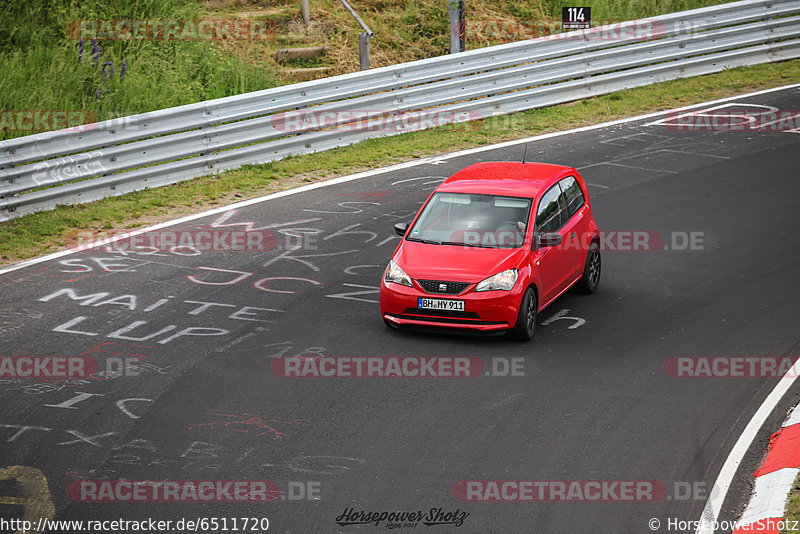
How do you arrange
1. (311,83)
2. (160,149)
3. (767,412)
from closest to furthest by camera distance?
(767,412), (160,149), (311,83)

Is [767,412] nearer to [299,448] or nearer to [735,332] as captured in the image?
[735,332]

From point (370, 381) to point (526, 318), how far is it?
195cm

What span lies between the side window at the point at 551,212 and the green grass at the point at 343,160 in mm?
5974

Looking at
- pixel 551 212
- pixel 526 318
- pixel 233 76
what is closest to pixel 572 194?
pixel 551 212

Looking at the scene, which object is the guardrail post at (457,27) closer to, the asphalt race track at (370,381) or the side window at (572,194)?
the asphalt race track at (370,381)

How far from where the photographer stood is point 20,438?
845 cm

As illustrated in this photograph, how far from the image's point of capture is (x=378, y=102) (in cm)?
1877

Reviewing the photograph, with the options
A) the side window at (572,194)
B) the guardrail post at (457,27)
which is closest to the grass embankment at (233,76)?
the guardrail post at (457,27)

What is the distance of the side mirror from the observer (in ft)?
36.4

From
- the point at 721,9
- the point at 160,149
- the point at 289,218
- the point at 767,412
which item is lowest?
the point at 767,412

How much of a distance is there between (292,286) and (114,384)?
3.24 metres

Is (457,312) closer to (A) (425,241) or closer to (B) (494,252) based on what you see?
(B) (494,252)

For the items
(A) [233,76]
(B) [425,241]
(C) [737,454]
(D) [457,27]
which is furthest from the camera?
(D) [457,27]

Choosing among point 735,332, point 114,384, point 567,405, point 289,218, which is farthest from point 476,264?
point 289,218
